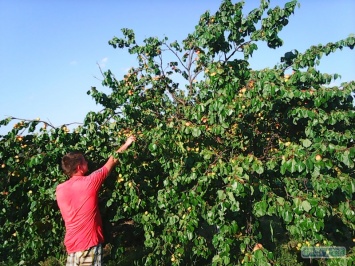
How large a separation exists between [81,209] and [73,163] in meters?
0.42

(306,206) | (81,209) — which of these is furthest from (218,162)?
(81,209)

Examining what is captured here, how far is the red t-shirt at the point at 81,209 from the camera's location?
2754 mm

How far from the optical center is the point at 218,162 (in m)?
2.77

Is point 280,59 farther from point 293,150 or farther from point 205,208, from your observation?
point 205,208

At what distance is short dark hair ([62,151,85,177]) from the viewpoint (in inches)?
111

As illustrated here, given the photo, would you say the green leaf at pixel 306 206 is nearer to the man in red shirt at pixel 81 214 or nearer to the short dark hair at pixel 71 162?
the man in red shirt at pixel 81 214

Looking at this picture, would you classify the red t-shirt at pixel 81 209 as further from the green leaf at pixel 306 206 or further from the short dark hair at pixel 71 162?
the green leaf at pixel 306 206

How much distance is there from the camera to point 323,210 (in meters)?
2.26

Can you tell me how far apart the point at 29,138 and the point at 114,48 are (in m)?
2.20

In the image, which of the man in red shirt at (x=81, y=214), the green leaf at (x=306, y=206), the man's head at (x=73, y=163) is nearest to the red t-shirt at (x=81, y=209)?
the man in red shirt at (x=81, y=214)

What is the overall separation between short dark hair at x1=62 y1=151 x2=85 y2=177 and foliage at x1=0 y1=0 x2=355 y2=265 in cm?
26

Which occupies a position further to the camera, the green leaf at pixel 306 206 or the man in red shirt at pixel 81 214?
the man in red shirt at pixel 81 214

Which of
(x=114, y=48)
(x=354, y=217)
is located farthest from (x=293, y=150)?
(x=114, y=48)

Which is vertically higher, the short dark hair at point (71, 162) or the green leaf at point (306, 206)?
the short dark hair at point (71, 162)
